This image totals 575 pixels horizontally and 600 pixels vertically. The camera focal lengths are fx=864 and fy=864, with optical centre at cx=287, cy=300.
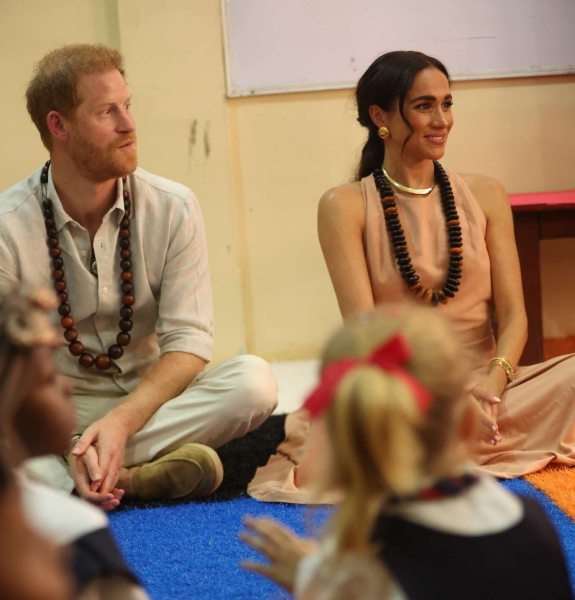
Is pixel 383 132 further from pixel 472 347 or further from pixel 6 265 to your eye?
pixel 6 265

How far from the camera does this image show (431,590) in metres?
0.92

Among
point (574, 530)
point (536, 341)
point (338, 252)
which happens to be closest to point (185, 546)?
point (574, 530)

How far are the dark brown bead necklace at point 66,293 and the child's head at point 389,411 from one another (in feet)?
5.33

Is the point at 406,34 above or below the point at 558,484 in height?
above

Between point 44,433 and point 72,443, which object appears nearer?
point 44,433

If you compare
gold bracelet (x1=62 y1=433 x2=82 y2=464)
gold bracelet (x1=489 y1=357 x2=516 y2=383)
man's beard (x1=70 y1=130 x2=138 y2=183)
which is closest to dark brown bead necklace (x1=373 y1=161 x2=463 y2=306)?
gold bracelet (x1=489 y1=357 x2=516 y2=383)

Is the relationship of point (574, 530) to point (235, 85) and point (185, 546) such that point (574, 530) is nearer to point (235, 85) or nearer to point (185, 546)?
point (185, 546)

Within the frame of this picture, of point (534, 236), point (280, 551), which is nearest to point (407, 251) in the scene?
point (534, 236)

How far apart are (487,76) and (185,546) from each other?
2.80 meters

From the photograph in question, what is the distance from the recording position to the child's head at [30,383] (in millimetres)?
896

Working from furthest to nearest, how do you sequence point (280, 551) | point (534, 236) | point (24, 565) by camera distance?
point (534, 236) < point (280, 551) < point (24, 565)

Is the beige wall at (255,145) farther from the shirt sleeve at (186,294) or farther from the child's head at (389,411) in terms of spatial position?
the child's head at (389,411)

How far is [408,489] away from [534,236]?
243 centimetres

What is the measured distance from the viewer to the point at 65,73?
2.52 meters
